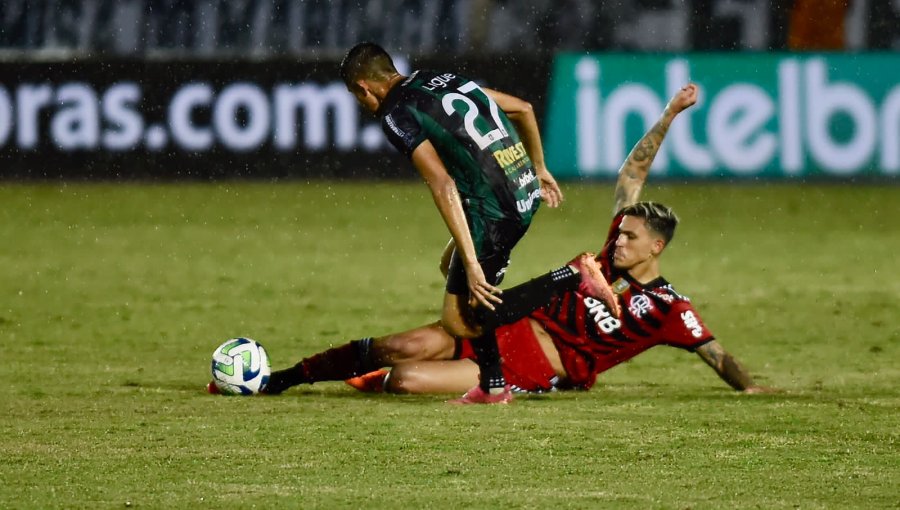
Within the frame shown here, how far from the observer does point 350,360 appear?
306 inches

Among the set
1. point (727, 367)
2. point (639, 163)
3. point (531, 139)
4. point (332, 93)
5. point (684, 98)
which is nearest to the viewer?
point (727, 367)

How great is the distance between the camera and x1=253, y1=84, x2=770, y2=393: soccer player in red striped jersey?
7.69m

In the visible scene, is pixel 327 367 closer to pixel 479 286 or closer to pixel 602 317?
pixel 479 286

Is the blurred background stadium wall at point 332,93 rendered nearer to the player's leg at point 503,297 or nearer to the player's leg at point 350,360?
the player's leg at point 350,360

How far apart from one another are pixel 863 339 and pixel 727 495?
432cm

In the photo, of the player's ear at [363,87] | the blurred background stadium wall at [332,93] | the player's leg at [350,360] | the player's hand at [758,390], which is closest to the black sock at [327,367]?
the player's leg at [350,360]

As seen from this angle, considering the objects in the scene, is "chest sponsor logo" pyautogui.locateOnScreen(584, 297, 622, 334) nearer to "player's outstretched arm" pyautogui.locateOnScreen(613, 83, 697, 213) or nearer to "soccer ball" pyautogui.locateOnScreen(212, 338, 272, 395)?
"player's outstretched arm" pyautogui.locateOnScreen(613, 83, 697, 213)

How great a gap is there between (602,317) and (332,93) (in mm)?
10354

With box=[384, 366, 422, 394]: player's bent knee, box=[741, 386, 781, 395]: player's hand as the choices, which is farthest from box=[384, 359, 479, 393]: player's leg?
box=[741, 386, 781, 395]: player's hand

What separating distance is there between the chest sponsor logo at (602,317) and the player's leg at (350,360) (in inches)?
31.7

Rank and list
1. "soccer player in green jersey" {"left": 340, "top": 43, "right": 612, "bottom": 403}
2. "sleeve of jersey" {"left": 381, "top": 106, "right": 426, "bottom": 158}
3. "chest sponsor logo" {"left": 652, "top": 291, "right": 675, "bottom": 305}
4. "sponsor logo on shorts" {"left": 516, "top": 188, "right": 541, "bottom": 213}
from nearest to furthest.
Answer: "sleeve of jersey" {"left": 381, "top": 106, "right": 426, "bottom": 158} → "soccer player in green jersey" {"left": 340, "top": 43, "right": 612, "bottom": 403} → "sponsor logo on shorts" {"left": 516, "top": 188, "right": 541, "bottom": 213} → "chest sponsor logo" {"left": 652, "top": 291, "right": 675, "bottom": 305}

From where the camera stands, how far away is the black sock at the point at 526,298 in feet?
24.1

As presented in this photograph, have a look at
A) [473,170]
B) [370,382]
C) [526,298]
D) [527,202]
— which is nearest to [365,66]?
[473,170]

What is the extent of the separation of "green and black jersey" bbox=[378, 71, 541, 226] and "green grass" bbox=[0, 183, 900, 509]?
0.94 meters
